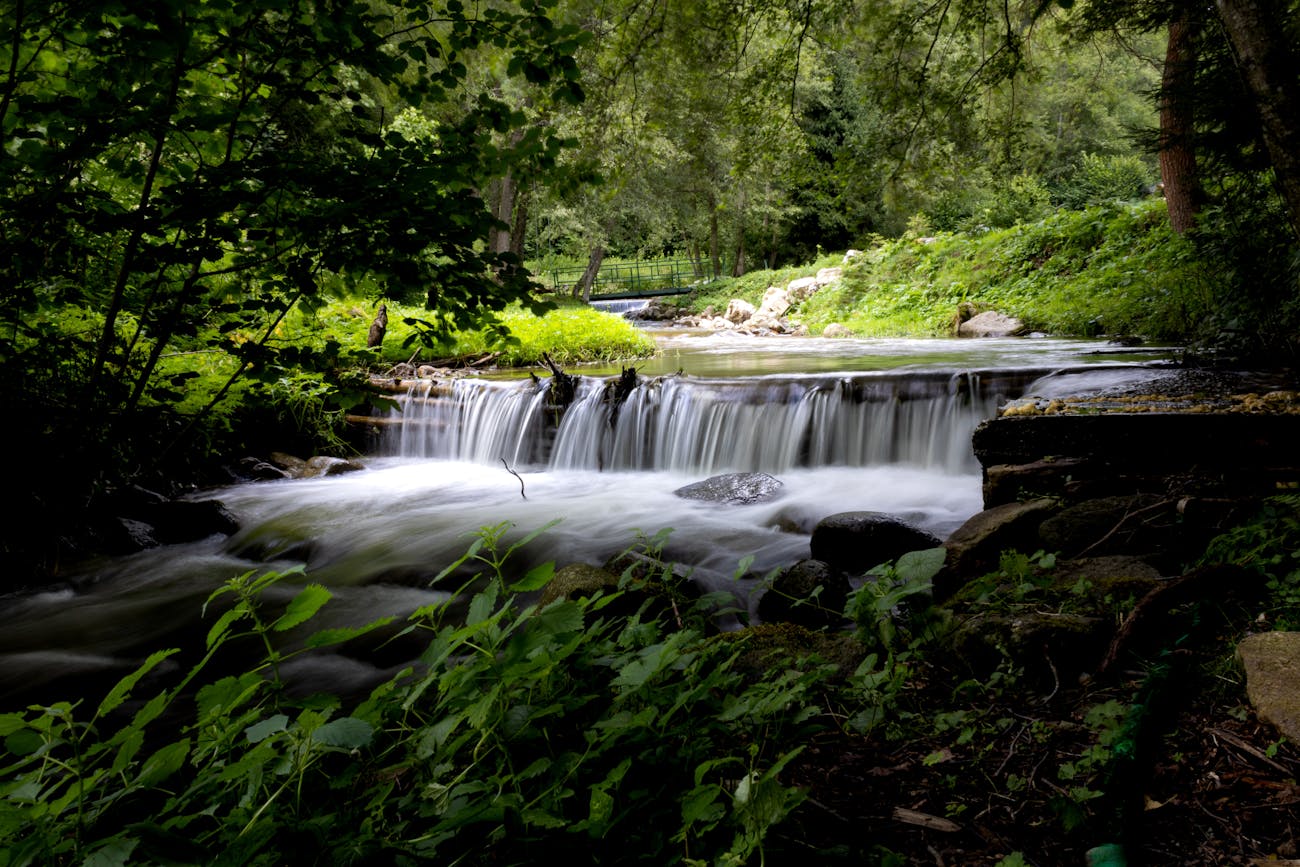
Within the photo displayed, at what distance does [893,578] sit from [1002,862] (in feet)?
3.95

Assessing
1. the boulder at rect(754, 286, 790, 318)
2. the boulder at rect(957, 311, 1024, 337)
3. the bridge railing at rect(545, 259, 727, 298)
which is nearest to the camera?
the boulder at rect(957, 311, 1024, 337)

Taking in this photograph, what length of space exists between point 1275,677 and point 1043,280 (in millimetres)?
15522

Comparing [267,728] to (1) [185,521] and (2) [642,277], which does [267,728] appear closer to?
(1) [185,521]

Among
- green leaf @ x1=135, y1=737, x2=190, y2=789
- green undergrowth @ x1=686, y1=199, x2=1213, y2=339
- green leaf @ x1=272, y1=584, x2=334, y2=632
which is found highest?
green undergrowth @ x1=686, y1=199, x2=1213, y2=339

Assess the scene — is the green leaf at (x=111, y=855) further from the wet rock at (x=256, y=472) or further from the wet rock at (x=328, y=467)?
the wet rock at (x=328, y=467)

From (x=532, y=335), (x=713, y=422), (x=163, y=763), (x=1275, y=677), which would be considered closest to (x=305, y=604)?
(x=163, y=763)

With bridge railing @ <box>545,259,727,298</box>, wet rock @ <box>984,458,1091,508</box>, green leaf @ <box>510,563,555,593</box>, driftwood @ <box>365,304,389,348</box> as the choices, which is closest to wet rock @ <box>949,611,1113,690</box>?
green leaf @ <box>510,563,555,593</box>

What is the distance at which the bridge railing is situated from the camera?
40.8m

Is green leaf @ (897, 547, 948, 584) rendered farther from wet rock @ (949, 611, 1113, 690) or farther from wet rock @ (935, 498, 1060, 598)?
wet rock @ (935, 498, 1060, 598)

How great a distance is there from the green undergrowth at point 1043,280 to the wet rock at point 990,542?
707 cm

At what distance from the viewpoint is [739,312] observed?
86.8ft

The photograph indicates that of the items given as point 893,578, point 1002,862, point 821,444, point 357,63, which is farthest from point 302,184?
point 821,444

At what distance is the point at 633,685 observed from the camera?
5.87ft

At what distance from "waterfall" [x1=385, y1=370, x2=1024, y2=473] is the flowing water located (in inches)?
0.8
